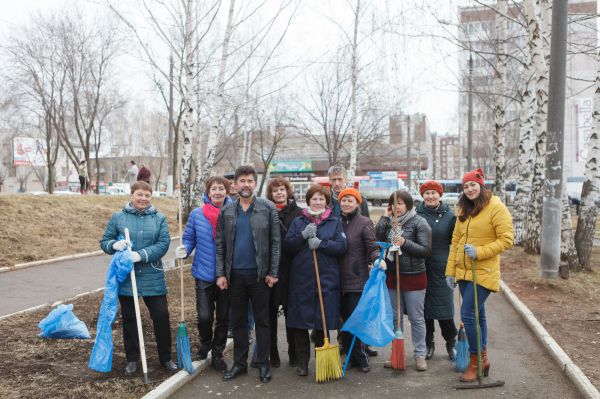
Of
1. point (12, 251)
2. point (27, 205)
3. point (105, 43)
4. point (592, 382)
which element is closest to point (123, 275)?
point (592, 382)

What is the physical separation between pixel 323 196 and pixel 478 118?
44.9 meters

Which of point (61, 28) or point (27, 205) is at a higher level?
point (61, 28)

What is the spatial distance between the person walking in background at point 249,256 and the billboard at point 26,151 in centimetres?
4601

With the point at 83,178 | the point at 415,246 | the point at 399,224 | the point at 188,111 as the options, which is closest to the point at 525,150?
the point at 188,111

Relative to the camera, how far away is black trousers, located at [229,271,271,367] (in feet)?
15.7

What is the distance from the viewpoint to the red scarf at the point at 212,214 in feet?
16.5

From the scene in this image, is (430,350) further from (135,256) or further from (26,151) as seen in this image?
(26,151)

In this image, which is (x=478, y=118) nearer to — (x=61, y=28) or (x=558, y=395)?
(x=61, y=28)

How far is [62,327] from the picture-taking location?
5703 mm

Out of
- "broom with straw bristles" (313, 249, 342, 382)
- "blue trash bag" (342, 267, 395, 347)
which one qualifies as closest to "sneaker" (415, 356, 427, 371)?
"blue trash bag" (342, 267, 395, 347)

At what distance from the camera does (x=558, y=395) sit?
14.5ft

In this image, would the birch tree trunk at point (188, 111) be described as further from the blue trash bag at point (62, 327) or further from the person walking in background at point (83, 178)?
the person walking in background at point (83, 178)

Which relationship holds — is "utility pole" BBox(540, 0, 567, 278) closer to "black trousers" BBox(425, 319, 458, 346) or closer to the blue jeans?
"black trousers" BBox(425, 319, 458, 346)

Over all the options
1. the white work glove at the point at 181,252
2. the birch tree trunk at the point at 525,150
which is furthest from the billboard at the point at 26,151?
the white work glove at the point at 181,252
